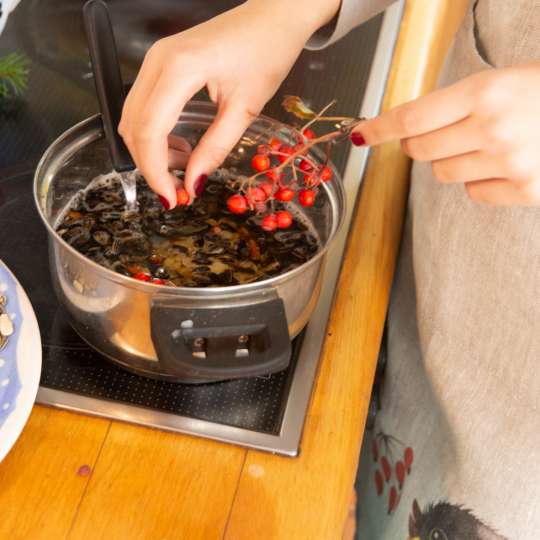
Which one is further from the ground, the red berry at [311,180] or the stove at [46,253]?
the red berry at [311,180]

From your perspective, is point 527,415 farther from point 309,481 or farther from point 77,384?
point 77,384

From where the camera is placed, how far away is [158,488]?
0.55 meters

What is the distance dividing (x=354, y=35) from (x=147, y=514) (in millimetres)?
732

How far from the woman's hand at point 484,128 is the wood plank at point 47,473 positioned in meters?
0.33

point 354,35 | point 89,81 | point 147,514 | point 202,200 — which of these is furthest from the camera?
point 354,35

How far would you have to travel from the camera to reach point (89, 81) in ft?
2.96

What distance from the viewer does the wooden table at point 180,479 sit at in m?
0.53

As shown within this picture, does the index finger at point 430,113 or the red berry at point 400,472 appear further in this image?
the red berry at point 400,472

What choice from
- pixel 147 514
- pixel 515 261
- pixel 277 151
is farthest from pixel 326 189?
pixel 147 514

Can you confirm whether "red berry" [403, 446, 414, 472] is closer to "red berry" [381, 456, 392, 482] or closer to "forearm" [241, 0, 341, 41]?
"red berry" [381, 456, 392, 482]

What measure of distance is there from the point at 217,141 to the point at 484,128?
0.68ft

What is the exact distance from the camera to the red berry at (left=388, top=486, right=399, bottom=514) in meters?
0.81

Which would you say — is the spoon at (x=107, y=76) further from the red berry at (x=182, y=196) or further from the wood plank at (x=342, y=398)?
the wood plank at (x=342, y=398)

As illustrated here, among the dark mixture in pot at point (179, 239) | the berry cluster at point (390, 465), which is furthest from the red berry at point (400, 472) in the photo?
the dark mixture in pot at point (179, 239)
